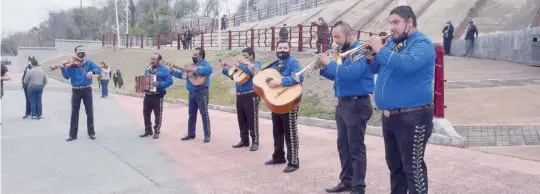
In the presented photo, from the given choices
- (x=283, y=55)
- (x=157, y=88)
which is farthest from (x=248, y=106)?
(x=157, y=88)

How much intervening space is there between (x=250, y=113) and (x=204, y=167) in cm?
141

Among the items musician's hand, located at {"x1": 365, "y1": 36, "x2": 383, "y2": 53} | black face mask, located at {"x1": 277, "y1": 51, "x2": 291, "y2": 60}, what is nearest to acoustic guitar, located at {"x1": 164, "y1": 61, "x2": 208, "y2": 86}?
black face mask, located at {"x1": 277, "y1": 51, "x2": 291, "y2": 60}

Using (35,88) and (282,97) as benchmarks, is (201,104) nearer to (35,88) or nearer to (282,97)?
(282,97)

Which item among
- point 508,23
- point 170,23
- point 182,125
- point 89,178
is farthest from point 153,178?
point 170,23

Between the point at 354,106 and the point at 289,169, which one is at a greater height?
the point at 354,106

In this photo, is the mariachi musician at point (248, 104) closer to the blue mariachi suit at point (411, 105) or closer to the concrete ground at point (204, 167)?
the concrete ground at point (204, 167)

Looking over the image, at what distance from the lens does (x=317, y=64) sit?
501cm

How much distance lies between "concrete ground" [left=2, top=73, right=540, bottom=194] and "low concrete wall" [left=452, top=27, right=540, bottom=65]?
1104 cm

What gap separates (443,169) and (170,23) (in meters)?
59.2

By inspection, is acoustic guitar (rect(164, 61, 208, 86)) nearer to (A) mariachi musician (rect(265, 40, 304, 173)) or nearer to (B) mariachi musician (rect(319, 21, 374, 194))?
(A) mariachi musician (rect(265, 40, 304, 173))

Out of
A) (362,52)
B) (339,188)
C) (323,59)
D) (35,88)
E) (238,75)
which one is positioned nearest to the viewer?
(362,52)

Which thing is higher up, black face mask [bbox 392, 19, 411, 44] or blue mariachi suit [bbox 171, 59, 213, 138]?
black face mask [bbox 392, 19, 411, 44]

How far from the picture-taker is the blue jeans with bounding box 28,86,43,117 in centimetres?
1406

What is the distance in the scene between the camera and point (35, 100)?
14.1 m
